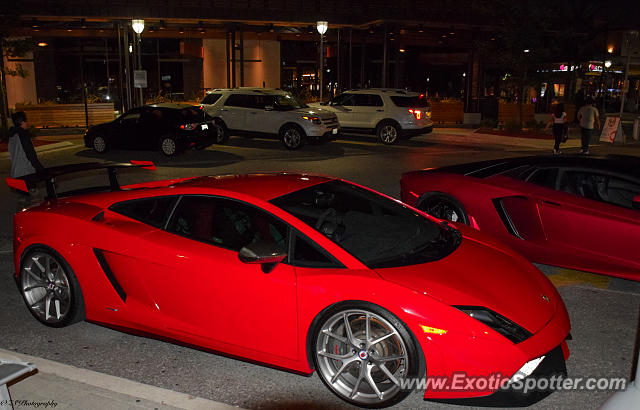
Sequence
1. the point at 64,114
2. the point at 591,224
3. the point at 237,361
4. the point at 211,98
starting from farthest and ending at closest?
the point at 64,114
the point at 211,98
the point at 591,224
the point at 237,361

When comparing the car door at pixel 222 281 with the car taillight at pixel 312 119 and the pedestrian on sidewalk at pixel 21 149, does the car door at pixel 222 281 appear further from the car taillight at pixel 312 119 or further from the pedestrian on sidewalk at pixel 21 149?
the car taillight at pixel 312 119

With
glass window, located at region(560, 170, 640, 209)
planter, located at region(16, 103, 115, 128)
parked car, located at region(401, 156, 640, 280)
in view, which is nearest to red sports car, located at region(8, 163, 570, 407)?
parked car, located at region(401, 156, 640, 280)

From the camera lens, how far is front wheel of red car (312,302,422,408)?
3.73 metres

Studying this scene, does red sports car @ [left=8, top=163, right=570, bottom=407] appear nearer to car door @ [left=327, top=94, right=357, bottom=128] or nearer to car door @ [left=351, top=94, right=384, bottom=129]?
car door @ [left=351, top=94, right=384, bottom=129]

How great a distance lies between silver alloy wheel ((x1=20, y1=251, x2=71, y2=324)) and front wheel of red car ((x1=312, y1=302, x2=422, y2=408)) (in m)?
A: 2.34

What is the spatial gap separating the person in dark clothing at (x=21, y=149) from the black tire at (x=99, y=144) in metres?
9.03

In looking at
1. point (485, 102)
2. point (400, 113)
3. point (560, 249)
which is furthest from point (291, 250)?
point (485, 102)

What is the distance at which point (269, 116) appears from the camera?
19.7 m

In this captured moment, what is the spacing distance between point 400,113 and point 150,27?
1520 cm

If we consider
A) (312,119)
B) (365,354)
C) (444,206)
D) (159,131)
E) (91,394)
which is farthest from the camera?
(312,119)

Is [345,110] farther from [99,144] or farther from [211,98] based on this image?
[99,144]

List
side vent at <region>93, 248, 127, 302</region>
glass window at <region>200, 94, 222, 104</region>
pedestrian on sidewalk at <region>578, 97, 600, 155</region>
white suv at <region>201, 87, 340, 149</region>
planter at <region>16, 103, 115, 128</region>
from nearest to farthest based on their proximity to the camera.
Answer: side vent at <region>93, 248, 127, 302</region> < pedestrian on sidewalk at <region>578, 97, 600, 155</region> < white suv at <region>201, 87, 340, 149</region> < glass window at <region>200, 94, 222, 104</region> < planter at <region>16, 103, 115, 128</region>

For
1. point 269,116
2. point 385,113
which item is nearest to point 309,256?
point 269,116

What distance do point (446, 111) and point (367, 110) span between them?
35.2 feet
